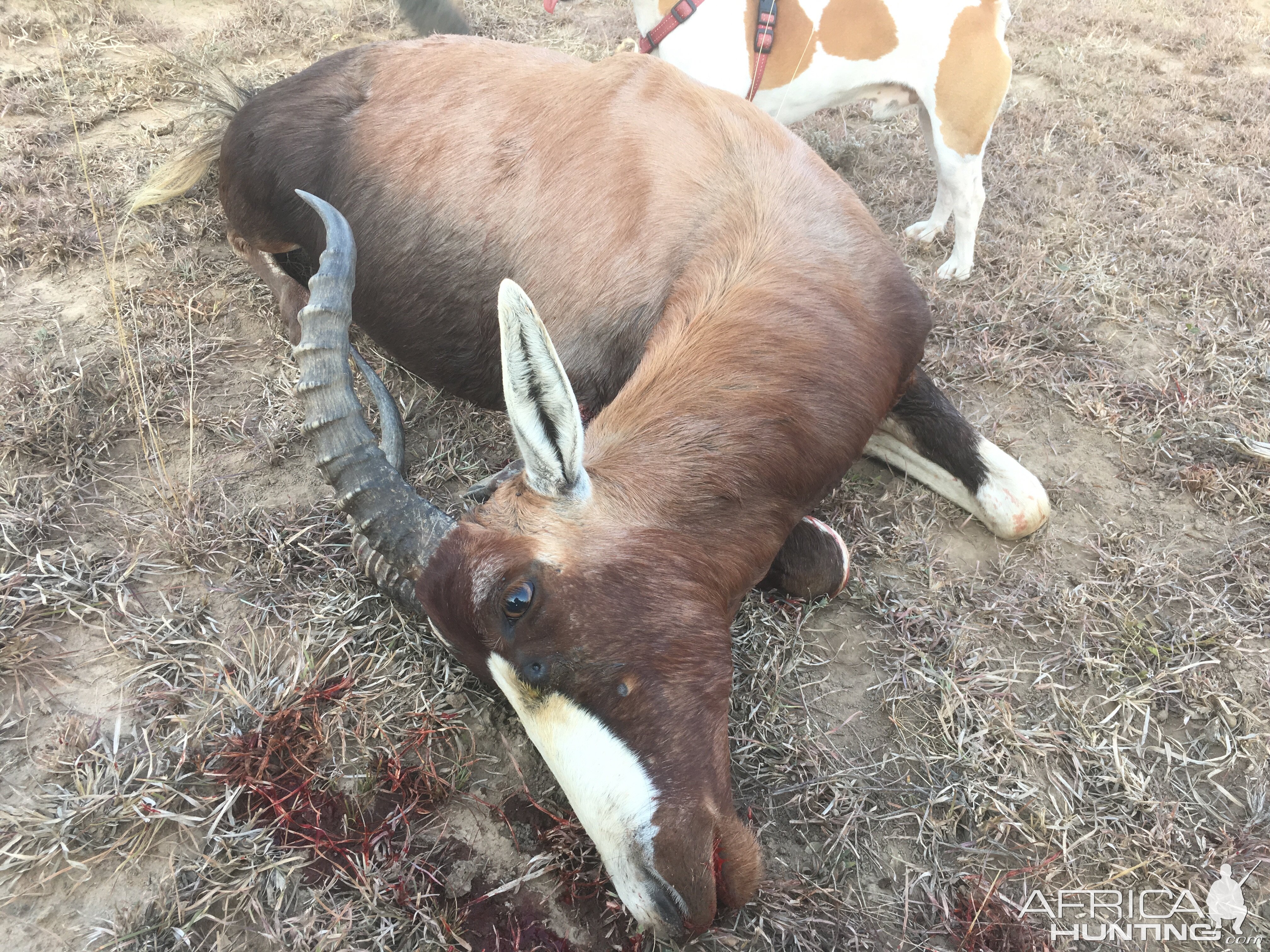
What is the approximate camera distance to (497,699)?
219 centimetres

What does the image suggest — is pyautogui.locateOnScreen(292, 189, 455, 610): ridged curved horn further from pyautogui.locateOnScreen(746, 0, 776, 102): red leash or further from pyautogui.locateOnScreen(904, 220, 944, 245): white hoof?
pyautogui.locateOnScreen(904, 220, 944, 245): white hoof

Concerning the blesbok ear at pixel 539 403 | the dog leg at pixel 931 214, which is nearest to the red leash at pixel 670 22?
the dog leg at pixel 931 214

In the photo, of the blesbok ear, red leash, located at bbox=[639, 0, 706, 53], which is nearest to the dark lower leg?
the blesbok ear

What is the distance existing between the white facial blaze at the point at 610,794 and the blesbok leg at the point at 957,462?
1.68 meters

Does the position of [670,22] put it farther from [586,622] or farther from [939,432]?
[586,622]

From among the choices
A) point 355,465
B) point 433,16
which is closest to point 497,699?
point 355,465

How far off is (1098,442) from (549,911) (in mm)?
2901

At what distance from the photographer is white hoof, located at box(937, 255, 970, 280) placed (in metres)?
3.98

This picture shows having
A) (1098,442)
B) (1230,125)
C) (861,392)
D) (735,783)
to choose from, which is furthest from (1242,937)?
(1230,125)

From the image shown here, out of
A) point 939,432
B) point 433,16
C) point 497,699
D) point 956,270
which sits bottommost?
point 497,699

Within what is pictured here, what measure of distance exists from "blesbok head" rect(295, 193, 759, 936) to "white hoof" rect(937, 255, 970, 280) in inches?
119

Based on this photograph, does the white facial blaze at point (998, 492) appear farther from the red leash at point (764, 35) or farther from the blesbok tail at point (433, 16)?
the blesbok tail at point (433, 16)

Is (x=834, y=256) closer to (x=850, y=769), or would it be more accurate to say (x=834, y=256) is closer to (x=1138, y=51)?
(x=850, y=769)

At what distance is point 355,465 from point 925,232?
3.79 meters
